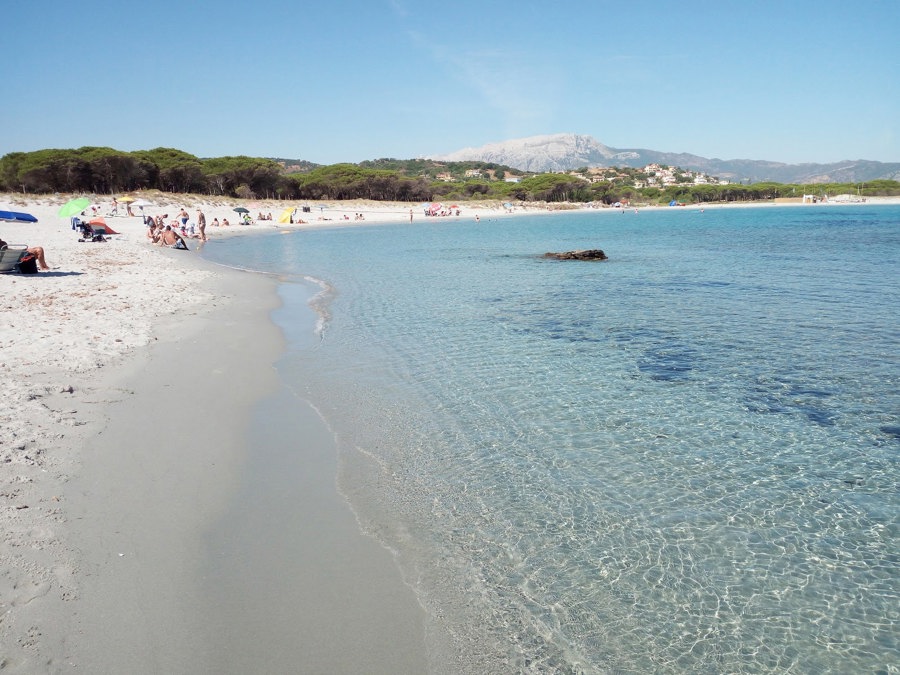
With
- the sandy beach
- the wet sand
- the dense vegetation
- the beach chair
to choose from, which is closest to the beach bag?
the beach chair

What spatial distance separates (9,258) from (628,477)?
17187mm

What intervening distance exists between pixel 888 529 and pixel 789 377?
469 centimetres

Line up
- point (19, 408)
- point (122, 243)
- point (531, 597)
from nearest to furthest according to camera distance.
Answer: point (531, 597), point (19, 408), point (122, 243)

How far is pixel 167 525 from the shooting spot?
494 cm

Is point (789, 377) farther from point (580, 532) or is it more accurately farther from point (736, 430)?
point (580, 532)

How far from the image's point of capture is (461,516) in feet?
17.7

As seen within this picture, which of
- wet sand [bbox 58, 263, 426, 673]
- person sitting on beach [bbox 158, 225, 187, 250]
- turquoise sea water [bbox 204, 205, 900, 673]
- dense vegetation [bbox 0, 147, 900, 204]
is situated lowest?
turquoise sea water [bbox 204, 205, 900, 673]

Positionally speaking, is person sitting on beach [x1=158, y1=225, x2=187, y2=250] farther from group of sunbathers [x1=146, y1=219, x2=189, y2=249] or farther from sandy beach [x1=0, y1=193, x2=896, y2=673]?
sandy beach [x1=0, y1=193, x2=896, y2=673]

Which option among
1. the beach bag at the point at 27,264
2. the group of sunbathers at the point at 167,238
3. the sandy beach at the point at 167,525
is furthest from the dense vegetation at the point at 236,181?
the sandy beach at the point at 167,525

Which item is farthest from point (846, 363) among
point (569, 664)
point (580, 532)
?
point (569, 664)

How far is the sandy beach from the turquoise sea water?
17.8 inches

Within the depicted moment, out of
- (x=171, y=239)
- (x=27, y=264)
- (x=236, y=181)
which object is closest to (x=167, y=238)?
(x=171, y=239)

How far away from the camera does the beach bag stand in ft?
53.2

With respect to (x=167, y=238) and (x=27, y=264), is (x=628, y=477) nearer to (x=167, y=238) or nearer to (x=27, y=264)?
(x=27, y=264)
